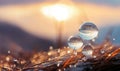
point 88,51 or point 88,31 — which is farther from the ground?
point 88,31

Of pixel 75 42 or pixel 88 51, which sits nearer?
pixel 88 51

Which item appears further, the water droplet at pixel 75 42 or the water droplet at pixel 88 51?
the water droplet at pixel 75 42

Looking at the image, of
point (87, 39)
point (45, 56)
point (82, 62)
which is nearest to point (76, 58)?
point (82, 62)

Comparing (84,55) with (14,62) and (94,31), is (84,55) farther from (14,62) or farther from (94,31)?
(14,62)

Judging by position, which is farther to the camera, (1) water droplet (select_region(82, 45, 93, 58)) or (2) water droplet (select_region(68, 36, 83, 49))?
(2) water droplet (select_region(68, 36, 83, 49))

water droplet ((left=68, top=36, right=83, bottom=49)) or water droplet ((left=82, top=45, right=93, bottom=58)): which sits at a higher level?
water droplet ((left=68, top=36, right=83, bottom=49))

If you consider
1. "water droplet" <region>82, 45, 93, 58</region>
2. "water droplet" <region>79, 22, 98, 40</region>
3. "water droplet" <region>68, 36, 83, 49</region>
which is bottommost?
"water droplet" <region>82, 45, 93, 58</region>

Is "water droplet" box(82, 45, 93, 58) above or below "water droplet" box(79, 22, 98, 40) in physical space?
below

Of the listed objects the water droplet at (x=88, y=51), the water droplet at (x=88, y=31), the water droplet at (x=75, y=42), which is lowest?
the water droplet at (x=88, y=51)
